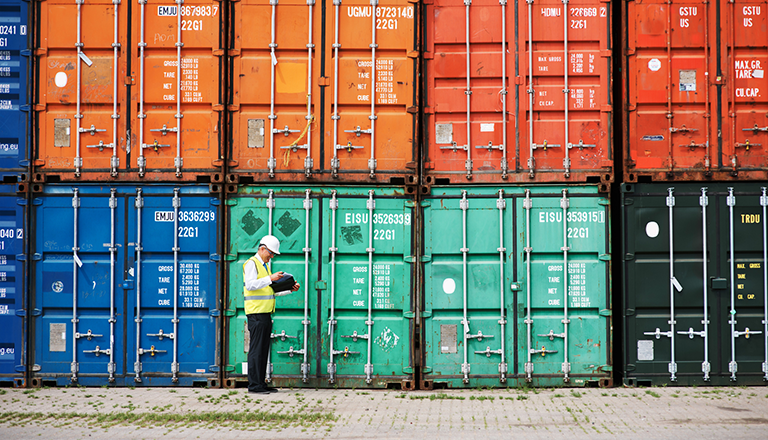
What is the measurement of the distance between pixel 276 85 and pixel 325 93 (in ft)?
2.44

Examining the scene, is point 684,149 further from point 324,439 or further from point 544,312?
point 324,439

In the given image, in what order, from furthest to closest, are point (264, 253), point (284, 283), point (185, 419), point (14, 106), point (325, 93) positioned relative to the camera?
Answer: point (14, 106) → point (325, 93) → point (264, 253) → point (284, 283) → point (185, 419)

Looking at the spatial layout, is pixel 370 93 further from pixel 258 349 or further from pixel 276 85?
pixel 258 349

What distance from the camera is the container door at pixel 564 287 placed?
9234mm

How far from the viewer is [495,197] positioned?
9.41 metres

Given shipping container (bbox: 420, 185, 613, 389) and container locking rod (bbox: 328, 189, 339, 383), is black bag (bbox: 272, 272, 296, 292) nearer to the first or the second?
container locking rod (bbox: 328, 189, 339, 383)

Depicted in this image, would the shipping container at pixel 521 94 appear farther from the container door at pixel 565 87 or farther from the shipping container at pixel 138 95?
the shipping container at pixel 138 95

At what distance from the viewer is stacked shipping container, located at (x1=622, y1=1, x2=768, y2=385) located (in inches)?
364

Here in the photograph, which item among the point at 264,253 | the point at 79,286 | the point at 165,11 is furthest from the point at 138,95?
the point at 264,253

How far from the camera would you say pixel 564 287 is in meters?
9.24

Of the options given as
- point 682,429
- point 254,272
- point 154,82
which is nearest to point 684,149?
point 682,429

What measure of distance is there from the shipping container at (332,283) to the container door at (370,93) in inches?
20.5

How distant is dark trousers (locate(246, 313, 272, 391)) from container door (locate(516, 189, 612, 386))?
3.66 meters

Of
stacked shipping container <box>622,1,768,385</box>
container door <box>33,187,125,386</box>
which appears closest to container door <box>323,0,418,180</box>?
stacked shipping container <box>622,1,768,385</box>
